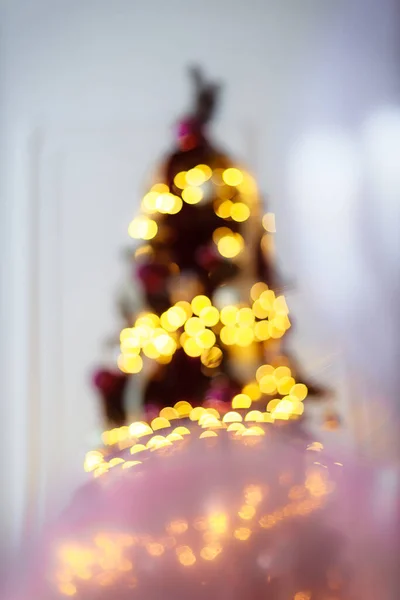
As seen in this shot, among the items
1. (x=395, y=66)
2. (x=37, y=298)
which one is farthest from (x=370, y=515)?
(x=395, y=66)

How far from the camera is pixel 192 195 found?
113 centimetres

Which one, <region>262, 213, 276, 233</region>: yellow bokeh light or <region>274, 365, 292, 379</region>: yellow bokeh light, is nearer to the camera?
<region>274, 365, 292, 379</region>: yellow bokeh light

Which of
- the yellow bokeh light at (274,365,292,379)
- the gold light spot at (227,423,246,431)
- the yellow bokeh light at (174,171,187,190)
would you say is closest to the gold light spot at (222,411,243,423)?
the gold light spot at (227,423,246,431)

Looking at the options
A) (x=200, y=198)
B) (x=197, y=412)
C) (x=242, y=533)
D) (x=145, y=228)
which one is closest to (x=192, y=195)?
(x=200, y=198)

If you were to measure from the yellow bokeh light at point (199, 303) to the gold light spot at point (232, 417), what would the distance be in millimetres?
209

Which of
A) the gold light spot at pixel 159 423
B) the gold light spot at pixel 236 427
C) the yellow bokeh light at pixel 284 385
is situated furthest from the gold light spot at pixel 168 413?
the yellow bokeh light at pixel 284 385

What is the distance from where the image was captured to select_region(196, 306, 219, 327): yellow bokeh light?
1.11 metres

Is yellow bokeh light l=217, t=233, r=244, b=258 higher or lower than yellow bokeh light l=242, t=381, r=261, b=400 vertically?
higher

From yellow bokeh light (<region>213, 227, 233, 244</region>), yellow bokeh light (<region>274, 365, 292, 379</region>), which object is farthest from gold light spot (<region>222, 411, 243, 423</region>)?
yellow bokeh light (<region>213, 227, 233, 244</region>)

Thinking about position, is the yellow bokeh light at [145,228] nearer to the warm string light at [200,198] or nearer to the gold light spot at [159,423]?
the warm string light at [200,198]

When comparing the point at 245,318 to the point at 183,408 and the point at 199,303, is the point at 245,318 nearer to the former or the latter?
the point at 199,303

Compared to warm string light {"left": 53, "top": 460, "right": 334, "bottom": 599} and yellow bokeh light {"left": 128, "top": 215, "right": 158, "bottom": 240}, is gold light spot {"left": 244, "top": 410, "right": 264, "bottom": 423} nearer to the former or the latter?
warm string light {"left": 53, "top": 460, "right": 334, "bottom": 599}

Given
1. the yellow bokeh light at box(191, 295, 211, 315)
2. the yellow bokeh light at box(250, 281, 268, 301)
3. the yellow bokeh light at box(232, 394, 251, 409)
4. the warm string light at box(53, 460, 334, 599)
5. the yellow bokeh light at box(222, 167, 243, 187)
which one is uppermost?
the yellow bokeh light at box(222, 167, 243, 187)

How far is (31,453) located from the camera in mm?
1277
